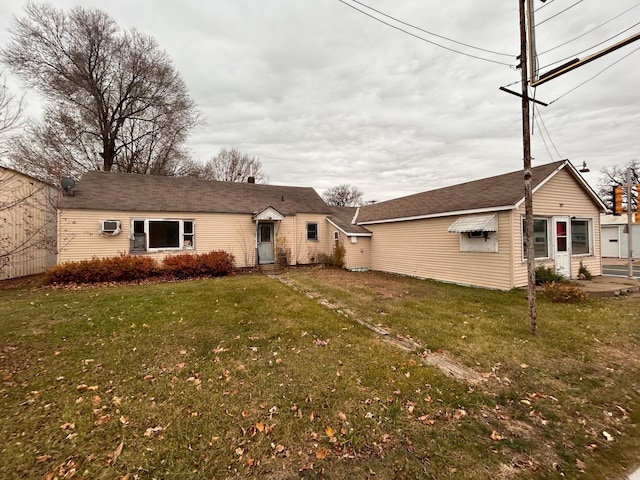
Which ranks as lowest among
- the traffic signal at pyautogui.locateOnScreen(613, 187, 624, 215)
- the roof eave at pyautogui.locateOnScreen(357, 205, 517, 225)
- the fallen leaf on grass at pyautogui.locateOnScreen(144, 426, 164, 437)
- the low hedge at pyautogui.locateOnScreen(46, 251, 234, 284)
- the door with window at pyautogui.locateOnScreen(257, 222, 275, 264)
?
the fallen leaf on grass at pyautogui.locateOnScreen(144, 426, 164, 437)

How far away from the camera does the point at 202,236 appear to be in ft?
47.3

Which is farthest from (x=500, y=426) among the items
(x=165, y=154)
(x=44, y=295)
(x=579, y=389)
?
(x=165, y=154)

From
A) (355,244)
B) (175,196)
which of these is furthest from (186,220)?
(355,244)

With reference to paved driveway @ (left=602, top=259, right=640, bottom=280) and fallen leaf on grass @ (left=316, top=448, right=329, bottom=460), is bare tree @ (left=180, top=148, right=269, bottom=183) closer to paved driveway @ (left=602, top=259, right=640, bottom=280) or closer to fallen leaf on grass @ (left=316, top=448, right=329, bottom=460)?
paved driveway @ (left=602, top=259, right=640, bottom=280)

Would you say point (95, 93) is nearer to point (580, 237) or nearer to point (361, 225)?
point (361, 225)

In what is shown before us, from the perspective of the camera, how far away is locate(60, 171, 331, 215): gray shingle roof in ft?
42.1

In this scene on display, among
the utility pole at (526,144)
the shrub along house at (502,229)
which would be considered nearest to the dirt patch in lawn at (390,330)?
the shrub along house at (502,229)

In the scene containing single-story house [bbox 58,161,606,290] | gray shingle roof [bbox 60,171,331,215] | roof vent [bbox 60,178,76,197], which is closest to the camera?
single-story house [bbox 58,161,606,290]

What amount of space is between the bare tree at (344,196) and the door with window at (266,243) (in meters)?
34.4

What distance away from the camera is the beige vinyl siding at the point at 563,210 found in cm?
945

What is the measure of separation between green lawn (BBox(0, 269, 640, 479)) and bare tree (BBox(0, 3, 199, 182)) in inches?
719

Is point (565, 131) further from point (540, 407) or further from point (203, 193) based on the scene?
point (203, 193)

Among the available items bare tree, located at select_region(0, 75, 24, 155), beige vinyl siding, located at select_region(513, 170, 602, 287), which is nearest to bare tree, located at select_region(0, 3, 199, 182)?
bare tree, located at select_region(0, 75, 24, 155)

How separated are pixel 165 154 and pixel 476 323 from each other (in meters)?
26.6
